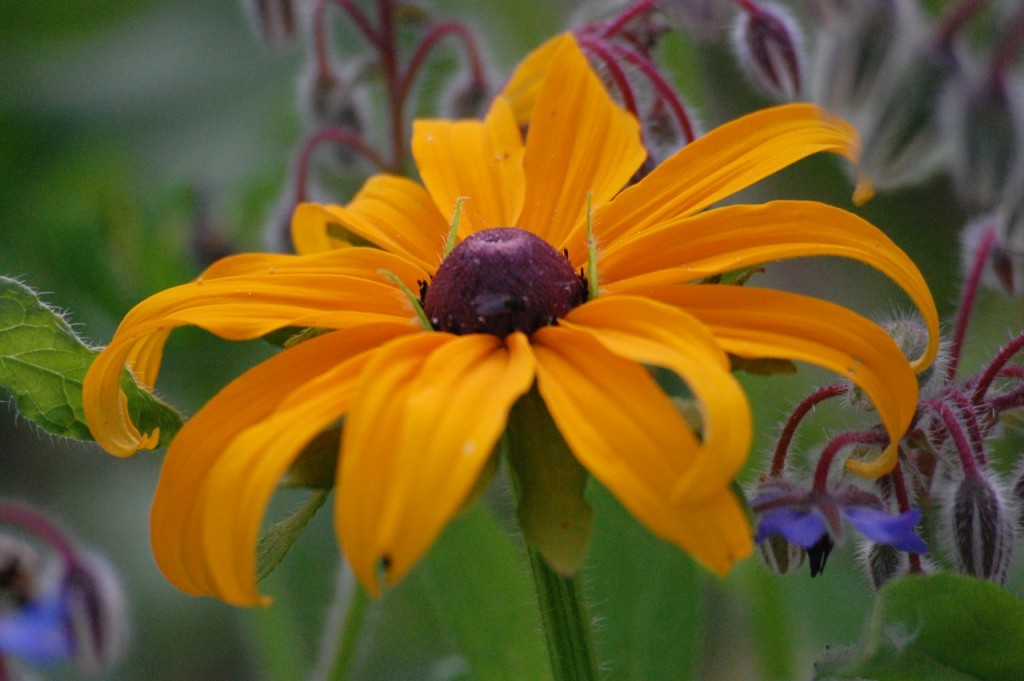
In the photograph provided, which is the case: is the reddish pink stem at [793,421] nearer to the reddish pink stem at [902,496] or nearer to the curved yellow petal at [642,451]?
the reddish pink stem at [902,496]

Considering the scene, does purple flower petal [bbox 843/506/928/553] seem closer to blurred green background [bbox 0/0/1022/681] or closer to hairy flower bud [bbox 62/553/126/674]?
blurred green background [bbox 0/0/1022/681]

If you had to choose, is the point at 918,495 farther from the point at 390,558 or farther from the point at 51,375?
the point at 51,375

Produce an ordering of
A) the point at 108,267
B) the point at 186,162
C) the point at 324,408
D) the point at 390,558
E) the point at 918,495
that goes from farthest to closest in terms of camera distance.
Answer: the point at 186,162, the point at 108,267, the point at 918,495, the point at 324,408, the point at 390,558

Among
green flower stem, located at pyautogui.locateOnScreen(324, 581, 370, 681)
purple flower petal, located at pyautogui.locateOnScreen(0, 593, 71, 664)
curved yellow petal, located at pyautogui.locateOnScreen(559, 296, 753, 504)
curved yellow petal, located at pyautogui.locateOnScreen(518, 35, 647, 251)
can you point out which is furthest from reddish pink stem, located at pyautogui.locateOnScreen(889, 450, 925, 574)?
purple flower petal, located at pyautogui.locateOnScreen(0, 593, 71, 664)

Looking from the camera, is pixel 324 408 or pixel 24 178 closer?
pixel 324 408

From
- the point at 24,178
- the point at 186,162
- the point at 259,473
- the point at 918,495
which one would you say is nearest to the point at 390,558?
Result: the point at 259,473

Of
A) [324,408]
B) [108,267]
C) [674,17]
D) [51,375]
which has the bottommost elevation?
[324,408]

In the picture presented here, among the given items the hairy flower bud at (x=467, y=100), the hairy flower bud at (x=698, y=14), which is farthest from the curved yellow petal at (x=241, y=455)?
the hairy flower bud at (x=467, y=100)
